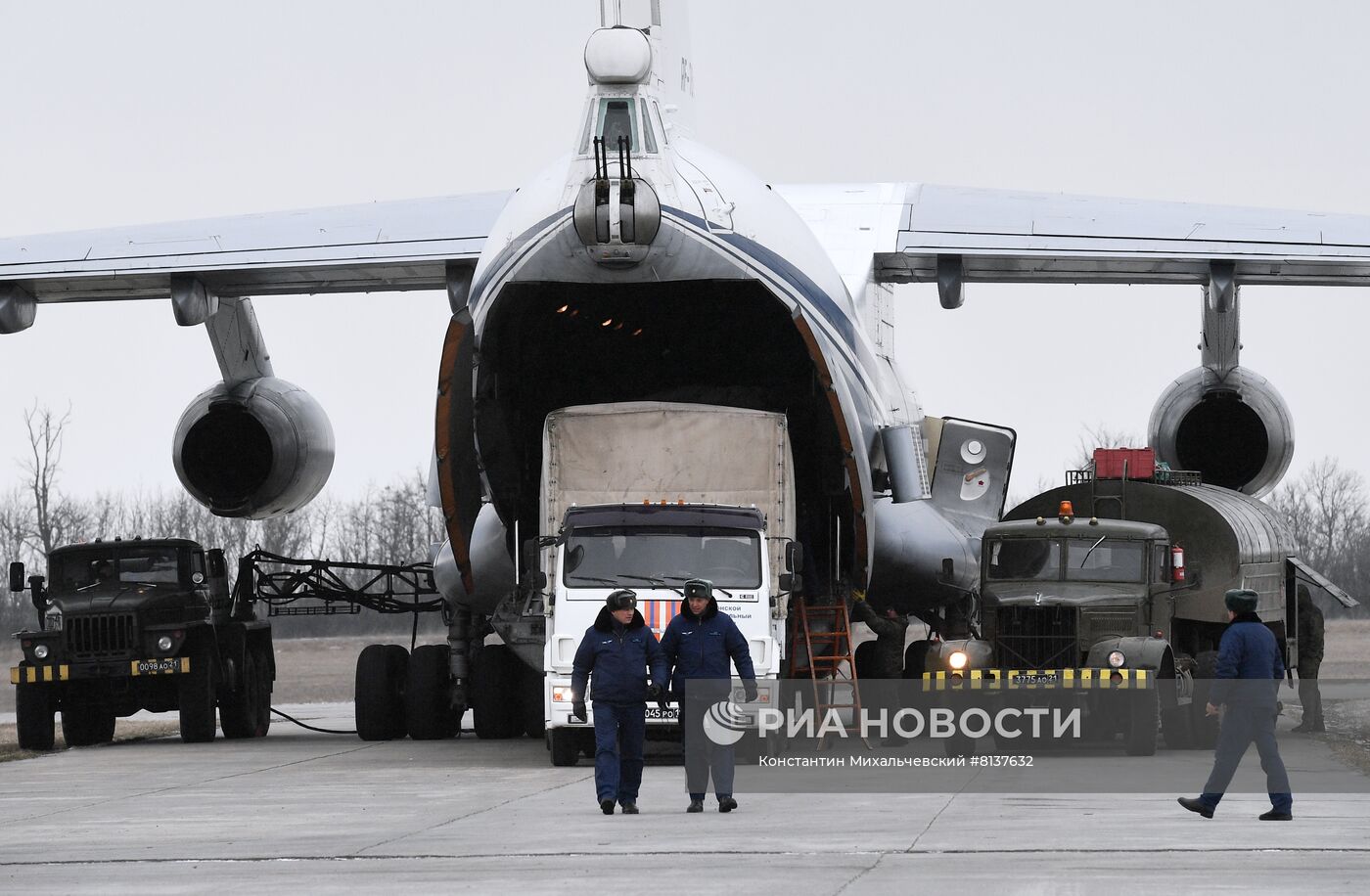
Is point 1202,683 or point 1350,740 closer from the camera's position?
point 1202,683

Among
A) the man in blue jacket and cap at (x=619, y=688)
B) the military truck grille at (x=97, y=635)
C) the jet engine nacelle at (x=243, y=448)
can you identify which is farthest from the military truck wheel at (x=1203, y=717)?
the military truck grille at (x=97, y=635)

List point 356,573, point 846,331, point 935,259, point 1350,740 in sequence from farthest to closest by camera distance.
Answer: point 356,573
point 935,259
point 1350,740
point 846,331

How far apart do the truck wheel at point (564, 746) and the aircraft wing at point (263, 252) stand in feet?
19.1

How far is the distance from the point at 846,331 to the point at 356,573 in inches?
1883

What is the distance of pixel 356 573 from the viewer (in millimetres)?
65062

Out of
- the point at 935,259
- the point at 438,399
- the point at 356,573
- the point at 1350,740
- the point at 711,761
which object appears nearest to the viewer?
the point at 711,761

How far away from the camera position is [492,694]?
21328mm

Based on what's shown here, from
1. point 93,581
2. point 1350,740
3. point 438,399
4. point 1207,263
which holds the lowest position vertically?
point 1350,740

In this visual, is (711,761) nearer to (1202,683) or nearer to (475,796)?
(475,796)

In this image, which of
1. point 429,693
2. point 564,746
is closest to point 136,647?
point 429,693

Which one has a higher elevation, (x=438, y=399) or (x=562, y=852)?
(x=438, y=399)

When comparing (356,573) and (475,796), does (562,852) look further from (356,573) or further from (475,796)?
(356,573)

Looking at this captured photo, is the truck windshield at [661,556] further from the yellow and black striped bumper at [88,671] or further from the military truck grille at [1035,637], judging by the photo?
the yellow and black striped bumper at [88,671]

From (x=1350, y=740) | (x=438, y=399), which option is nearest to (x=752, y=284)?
(x=438, y=399)
